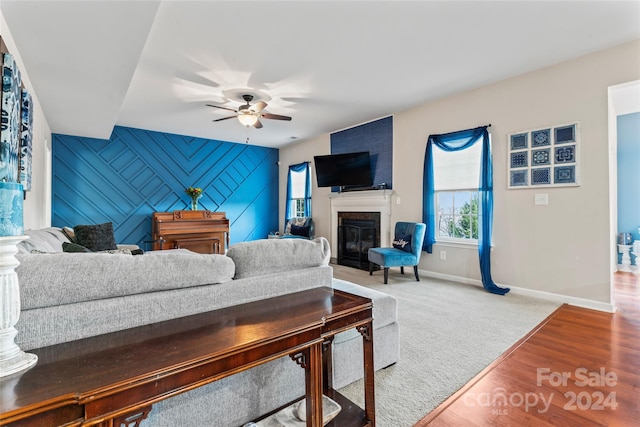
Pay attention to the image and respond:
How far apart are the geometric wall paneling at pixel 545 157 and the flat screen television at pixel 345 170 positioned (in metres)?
2.25

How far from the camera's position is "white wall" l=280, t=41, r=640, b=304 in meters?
3.05

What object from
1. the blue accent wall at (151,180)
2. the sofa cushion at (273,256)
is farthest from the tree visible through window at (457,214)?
the blue accent wall at (151,180)

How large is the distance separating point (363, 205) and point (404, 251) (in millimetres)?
1396

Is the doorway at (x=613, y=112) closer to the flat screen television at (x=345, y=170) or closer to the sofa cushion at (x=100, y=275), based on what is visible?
the flat screen television at (x=345, y=170)

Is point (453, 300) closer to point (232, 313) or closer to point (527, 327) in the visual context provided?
point (527, 327)

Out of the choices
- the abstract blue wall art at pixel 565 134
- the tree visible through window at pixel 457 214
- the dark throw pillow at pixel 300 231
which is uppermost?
the abstract blue wall art at pixel 565 134

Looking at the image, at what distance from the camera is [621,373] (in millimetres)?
1939

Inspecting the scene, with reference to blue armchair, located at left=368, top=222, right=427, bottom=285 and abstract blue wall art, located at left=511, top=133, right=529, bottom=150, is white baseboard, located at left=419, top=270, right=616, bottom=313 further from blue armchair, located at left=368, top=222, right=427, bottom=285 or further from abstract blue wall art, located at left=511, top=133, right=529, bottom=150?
abstract blue wall art, located at left=511, top=133, right=529, bottom=150

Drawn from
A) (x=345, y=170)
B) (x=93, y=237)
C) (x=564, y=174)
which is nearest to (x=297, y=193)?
(x=345, y=170)

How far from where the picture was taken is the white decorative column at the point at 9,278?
75cm

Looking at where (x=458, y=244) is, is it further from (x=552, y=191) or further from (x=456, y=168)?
(x=552, y=191)

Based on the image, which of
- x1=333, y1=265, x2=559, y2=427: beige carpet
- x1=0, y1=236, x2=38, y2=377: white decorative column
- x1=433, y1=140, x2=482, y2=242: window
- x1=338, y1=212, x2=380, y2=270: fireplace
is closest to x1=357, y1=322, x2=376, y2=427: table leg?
x1=333, y1=265, x2=559, y2=427: beige carpet

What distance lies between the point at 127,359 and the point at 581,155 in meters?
4.13

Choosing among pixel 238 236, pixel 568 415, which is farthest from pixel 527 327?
pixel 238 236
